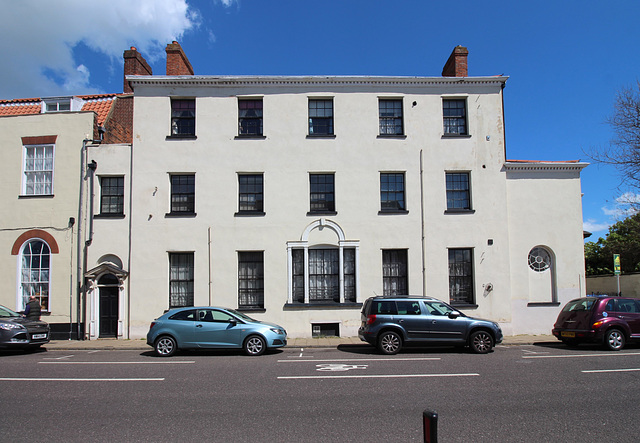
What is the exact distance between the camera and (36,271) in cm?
1742

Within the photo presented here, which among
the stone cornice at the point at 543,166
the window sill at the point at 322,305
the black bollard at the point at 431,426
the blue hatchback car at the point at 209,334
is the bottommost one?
the blue hatchback car at the point at 209,334

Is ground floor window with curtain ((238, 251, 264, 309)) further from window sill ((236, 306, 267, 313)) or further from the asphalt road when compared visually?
the asphalt road

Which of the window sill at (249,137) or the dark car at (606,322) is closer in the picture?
the dark car at (606,322)

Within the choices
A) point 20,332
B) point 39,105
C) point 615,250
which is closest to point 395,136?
point 20,332

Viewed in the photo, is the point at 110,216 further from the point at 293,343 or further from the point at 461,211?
the point at 461,211

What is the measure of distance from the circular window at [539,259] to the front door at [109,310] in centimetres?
1623

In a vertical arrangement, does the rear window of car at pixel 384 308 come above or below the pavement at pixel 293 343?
above

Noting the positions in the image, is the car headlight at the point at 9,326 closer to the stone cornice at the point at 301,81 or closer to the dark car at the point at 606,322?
the stone cornice at the point at 301,81

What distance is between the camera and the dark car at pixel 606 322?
13766 millimetres

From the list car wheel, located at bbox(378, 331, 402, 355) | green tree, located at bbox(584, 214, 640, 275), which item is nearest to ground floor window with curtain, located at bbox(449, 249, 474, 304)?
car wheel, located at bbox(378, 331, 402, 355)

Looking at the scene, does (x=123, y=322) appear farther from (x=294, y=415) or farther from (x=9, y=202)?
(x=294, y=415)

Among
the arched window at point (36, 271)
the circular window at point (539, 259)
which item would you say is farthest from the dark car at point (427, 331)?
the arched window at point (36, 271)

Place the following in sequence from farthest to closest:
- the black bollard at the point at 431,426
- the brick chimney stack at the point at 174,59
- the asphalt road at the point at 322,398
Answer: the brick chimney stack at the point at 174,59, the asphalt road at the point at 322,398, the black bollard at the point at 431,426

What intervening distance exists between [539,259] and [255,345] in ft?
39.2
